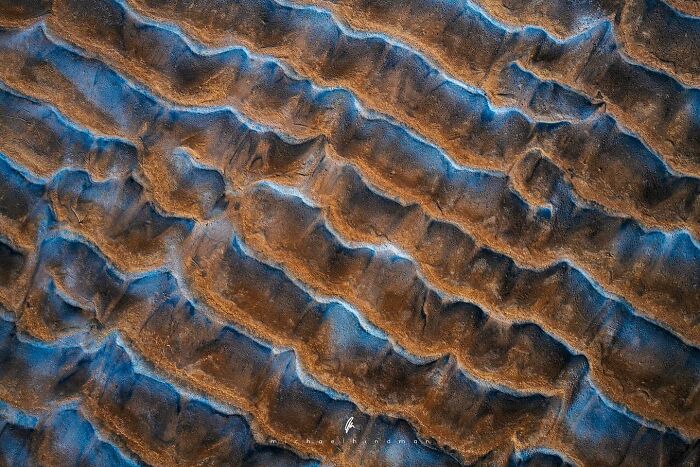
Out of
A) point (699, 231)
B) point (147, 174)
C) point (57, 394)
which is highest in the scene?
point (699, 231)

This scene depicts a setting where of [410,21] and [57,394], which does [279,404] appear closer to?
[57,394]

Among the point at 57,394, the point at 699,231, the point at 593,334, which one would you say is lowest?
the point at 57,394

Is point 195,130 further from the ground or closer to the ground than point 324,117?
closer to the ground

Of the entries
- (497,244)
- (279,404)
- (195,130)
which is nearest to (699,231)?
(497,244)

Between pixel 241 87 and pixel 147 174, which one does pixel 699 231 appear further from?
pixel 147 174

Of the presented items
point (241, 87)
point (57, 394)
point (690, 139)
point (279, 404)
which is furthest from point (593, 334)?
point (57, 394)

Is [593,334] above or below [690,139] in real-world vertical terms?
below
